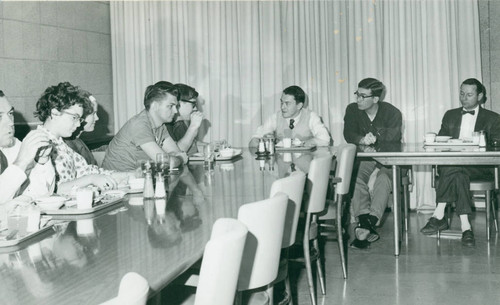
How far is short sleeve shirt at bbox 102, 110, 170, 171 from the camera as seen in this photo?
4078 mm

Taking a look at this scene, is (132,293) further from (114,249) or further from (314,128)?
(314,128)

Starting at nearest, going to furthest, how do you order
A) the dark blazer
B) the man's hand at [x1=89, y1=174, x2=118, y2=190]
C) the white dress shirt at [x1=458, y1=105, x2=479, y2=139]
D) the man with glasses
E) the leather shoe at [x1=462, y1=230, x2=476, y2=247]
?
the man's hand at [x1=89, y1=174, x2=118, y2=190], the leather shoe at [x1=462, y1=230, x2=476, y2=247], the man with glasses, the dark blazer, the white dress shirt at [x1=458, y1=105, x2=479, y2=139]

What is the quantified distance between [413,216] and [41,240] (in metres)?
4.73

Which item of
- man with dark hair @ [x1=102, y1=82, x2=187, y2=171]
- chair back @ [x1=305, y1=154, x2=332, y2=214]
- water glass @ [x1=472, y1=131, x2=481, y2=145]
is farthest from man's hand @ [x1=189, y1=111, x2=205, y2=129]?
water glass @ [x1=472, y1=131, x2=481, y2=145]

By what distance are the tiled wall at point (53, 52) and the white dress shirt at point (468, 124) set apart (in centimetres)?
383

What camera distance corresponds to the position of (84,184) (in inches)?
123

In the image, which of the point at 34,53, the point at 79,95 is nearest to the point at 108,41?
the point at 34,53

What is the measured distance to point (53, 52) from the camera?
6.01m

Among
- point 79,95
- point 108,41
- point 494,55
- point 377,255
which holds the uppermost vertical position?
point 108,41

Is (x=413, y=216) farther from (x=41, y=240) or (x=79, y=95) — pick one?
(x=41, y=240)

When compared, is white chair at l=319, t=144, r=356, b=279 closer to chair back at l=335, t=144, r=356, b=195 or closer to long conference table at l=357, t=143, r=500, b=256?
chair back at l=335, t=144, r=356, b=195

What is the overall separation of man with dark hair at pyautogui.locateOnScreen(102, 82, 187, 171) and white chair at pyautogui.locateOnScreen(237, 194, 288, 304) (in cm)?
192

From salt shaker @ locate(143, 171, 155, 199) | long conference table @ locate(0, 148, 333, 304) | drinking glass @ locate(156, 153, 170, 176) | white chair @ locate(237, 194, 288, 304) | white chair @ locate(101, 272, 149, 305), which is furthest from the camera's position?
drinking glass @ locate(156, 153, 170, 176)

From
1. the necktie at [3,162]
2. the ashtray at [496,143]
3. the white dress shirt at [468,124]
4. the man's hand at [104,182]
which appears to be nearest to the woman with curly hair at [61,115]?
the man's hand at [104,182]
